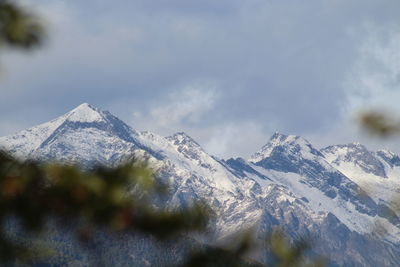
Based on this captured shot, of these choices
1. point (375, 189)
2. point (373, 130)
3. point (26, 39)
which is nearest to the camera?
point (26, 39)

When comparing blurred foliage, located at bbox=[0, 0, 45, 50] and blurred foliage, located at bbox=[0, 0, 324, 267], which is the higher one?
blurred foliage, located at bbox=[0, 0, 45, 50]

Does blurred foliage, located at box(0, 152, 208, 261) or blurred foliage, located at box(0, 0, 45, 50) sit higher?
blurred foliage, located at box(0, 0, 45, 50)

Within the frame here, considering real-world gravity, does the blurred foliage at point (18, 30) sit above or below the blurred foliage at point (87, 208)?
above

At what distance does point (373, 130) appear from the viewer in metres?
10.2

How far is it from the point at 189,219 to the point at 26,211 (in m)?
1.39

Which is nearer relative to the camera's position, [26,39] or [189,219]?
[189,219]

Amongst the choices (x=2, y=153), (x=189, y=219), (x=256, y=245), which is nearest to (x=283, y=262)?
(x=256, y=245)

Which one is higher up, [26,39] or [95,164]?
[26,39]

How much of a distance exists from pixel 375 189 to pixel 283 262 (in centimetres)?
266

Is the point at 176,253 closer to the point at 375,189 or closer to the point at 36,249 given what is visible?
the point at 36,249

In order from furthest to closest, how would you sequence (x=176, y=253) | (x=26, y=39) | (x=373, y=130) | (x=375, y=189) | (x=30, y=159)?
1. (x=375, y=189)
2. (x=373, y=130)
3. (x=26, y=39)
4. (x=30, y=159)
5. (x=176, y=253)

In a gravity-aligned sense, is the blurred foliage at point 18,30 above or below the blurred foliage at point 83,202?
above

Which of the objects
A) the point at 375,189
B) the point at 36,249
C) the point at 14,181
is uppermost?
the point at 375,189

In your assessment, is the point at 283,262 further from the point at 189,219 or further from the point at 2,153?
the point at 2,153
